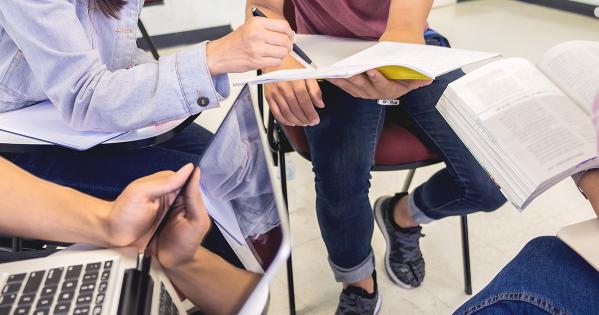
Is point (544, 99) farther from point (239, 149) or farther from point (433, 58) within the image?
point (239, 149)

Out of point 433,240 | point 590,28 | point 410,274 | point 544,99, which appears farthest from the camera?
point 590,28

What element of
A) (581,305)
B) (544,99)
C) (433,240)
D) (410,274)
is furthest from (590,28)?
(581,305)

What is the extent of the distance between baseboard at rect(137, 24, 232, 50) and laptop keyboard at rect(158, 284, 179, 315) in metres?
2.52

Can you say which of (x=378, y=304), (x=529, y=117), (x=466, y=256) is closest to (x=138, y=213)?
(x=529, y=117)

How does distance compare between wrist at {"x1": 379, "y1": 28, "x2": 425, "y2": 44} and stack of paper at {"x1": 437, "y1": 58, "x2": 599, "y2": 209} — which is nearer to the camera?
stack of paper at {"x1": 437, "y1": 58, "x2": 599, "y2": 209}

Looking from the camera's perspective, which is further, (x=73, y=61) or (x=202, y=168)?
(x=73, y=61)

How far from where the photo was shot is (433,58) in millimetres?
790

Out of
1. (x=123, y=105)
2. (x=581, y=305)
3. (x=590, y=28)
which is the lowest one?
(x=590, y=28)

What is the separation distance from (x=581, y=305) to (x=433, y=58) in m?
0.41

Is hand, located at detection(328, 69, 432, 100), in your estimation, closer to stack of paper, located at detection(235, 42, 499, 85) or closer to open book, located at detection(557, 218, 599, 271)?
stack of paper, located at detection(235, 42, 499, 85)

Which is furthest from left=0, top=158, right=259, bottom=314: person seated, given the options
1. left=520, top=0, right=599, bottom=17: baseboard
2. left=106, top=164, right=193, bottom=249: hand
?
left=520, top=0, right=599, bottom=17: baseboard

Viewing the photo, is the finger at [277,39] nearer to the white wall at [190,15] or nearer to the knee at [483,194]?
the knee at [483,194]

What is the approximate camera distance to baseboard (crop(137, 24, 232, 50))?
2838 millimetres

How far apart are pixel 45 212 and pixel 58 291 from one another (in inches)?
5.3
